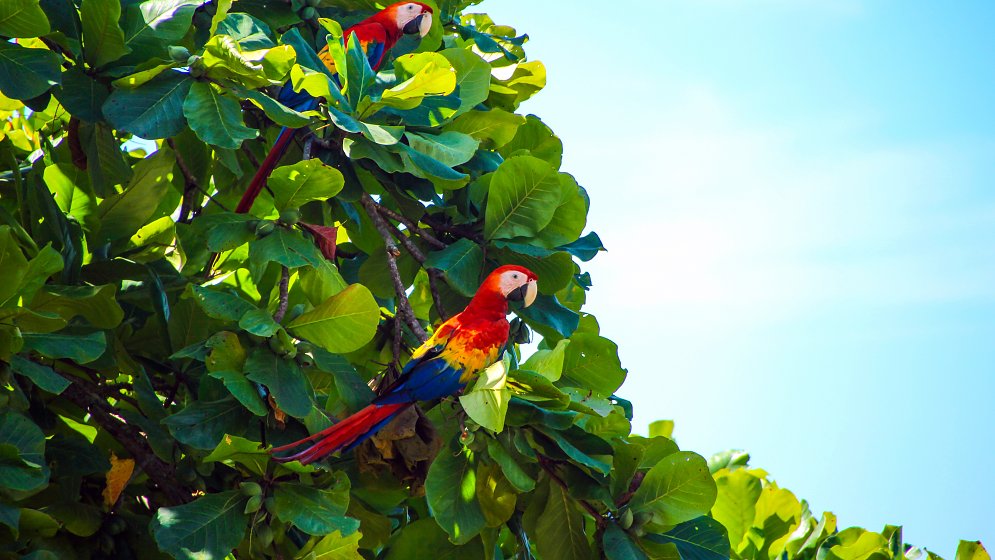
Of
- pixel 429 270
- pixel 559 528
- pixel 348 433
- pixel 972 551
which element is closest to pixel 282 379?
pixel 348 433

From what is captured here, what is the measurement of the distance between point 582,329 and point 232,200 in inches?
43.7

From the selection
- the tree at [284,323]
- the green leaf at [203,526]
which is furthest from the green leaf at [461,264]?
the green leaf at [203,526]

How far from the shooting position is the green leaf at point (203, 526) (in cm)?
182

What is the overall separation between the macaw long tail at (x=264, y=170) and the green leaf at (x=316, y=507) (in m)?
0.67

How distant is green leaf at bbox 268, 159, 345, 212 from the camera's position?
191cm

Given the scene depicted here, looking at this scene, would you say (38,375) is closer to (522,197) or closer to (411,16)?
(522,197)

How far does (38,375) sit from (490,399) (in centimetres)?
93

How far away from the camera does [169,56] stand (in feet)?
6.87

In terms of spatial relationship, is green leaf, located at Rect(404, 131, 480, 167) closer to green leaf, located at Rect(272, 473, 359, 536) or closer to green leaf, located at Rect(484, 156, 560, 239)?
green leaf, located at Rect(484, 156, 560, 239)

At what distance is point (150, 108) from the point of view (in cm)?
199

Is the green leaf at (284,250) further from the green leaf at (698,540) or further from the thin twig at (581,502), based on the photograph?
the green leaf at (698,540)

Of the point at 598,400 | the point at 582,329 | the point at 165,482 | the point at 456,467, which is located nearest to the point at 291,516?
the point at 456,467

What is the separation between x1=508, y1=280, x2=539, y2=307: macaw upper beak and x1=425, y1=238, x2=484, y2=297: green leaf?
0.35 ft

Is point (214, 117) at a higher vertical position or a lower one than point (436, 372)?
lower
